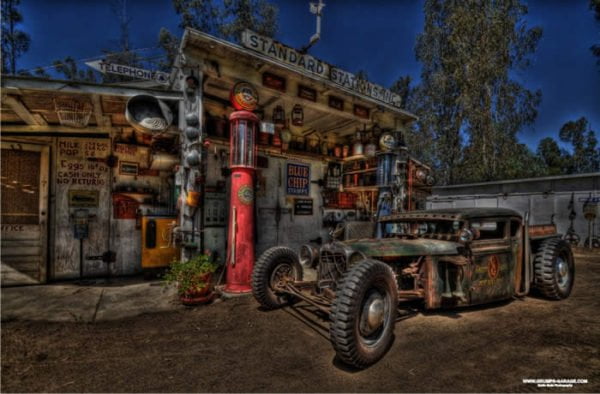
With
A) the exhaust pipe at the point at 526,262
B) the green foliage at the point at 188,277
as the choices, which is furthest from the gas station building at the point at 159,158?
the exhaust pipe at the point at 526,262

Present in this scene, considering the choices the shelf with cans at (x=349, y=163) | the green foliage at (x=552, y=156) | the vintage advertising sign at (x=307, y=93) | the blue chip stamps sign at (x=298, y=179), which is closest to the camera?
the vintage advertising sign at (x=307, y=93)

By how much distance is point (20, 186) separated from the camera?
586 cm

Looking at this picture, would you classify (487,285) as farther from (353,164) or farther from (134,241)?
(134,241)

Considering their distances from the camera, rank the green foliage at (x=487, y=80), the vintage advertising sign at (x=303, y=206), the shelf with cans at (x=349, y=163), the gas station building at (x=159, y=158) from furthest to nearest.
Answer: the green foliage at (x=487, y=80) < the shelf with cans at (x=349, y=163) < the vintage advertising sign at (x=303, y=206) < the gas station building at (x=159, y=158)

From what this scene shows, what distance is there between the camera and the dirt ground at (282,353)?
2492mm

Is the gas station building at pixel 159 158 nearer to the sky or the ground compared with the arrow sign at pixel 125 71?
nearer to the ground

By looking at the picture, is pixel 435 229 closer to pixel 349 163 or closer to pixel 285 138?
pixel 285 138

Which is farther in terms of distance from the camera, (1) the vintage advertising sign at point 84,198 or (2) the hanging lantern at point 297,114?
(2) the hanging lantern at point 297,114

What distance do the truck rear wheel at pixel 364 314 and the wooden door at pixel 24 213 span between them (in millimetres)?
6801

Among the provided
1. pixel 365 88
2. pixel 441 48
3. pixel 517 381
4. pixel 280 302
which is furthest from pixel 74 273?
pixel 441 48

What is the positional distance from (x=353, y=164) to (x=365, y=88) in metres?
2.76

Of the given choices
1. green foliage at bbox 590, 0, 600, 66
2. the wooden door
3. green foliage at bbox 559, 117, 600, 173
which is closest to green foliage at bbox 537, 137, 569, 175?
green foliage at bbox 559, 117, 600, 173

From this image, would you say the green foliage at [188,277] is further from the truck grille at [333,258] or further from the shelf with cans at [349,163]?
the shelf with cans at [349,163]

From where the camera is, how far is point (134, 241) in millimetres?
6719
